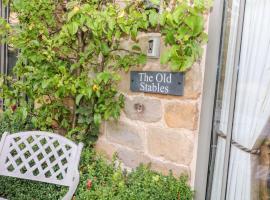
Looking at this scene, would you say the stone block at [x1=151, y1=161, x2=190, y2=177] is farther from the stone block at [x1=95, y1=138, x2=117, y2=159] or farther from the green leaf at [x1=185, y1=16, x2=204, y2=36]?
the green leaf at [x1=185, y1=16, x2=204, y2=36]

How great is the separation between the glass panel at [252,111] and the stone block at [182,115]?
0.84 ft

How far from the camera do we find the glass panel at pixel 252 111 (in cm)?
178

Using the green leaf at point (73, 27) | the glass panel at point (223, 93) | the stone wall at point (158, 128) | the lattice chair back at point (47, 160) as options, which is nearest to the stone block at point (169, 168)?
the stone wall at point (158, 128)

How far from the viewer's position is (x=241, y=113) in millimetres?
1920

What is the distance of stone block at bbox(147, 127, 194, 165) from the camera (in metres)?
2.14

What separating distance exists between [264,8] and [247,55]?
0.27 m

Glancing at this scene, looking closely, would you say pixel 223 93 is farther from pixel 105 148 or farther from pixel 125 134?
pixel 105 148

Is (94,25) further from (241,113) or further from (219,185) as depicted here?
(219,185)

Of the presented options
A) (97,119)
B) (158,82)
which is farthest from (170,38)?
(97,119)

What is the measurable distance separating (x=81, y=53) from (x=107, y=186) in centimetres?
99

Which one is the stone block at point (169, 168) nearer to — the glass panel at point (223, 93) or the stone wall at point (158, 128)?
the stone wall at point (158, 128)

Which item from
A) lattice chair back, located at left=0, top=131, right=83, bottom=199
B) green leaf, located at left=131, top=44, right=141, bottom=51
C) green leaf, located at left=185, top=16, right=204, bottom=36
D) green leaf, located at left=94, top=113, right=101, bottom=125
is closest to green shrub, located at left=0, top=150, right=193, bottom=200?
lattice chair back, located at left=0, top=131, right=83, bottom=199

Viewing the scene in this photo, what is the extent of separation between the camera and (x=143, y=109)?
7.82 ft

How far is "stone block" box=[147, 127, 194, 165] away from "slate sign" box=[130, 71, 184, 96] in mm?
271
